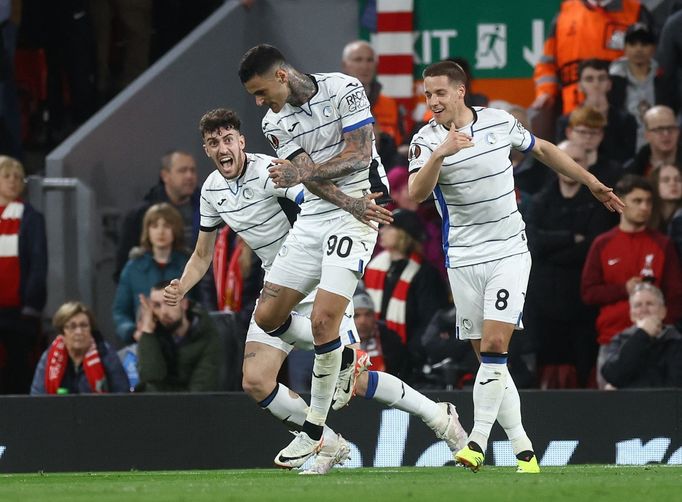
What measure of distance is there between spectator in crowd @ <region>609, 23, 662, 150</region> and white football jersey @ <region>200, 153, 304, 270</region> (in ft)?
14.2

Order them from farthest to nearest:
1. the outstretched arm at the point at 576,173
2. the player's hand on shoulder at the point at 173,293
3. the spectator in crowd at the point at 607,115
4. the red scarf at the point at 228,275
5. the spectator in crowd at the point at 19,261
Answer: the spectator in crowd at the point at 607,115 → the spectator in crowd at the point at 19,261 → the red scarf at the point at 228,275 → the player's hand on shoulder at the point at 173,293 → the outstretched arm at the point at 576,173

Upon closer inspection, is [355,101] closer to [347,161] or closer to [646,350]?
[347,161]

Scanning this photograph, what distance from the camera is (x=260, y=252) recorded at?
10047 millimetres

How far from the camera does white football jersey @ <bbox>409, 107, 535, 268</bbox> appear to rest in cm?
919

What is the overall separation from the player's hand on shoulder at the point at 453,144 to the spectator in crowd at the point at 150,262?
405cm

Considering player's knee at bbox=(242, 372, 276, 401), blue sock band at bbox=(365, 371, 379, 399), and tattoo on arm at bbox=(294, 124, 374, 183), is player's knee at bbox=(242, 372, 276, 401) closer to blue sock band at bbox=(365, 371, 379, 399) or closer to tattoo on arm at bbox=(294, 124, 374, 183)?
blue sock band at bbox=(365, 371, 379, 399)

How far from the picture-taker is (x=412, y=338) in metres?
12.2

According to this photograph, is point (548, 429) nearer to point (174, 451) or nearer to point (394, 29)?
point (174, 451)

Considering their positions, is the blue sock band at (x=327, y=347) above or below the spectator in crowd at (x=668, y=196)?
below

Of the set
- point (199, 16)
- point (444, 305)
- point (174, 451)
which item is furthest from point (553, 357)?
point (199, 16)

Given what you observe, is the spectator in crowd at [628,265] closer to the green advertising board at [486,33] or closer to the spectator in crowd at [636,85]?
the spectator in crowd at [636,85]

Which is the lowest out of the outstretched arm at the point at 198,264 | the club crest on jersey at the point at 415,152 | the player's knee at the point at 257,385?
the player's knee at the point at 257,385

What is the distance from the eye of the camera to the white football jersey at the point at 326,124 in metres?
9.14

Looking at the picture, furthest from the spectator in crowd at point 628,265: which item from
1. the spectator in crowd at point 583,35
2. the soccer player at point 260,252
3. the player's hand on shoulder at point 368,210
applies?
the player's hand on shoulder at point 368,210
